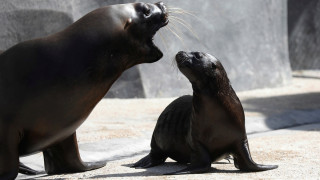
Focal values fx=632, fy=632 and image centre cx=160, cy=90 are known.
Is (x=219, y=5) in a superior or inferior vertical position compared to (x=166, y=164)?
superior

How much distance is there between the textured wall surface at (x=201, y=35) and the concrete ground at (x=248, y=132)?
1.97 feet

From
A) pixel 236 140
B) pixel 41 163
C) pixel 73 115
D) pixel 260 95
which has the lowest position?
pixel 260 95

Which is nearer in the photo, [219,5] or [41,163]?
[41,163]

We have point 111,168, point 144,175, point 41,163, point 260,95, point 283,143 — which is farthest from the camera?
point 260,95

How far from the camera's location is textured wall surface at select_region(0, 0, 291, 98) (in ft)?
33.7

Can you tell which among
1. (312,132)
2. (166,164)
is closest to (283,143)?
(312,132)

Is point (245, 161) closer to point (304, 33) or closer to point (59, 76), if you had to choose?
point (59, 76)

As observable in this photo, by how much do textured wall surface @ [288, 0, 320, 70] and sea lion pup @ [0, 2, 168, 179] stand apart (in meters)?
13.6

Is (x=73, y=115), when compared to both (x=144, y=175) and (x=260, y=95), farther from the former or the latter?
(x=260, y=95)

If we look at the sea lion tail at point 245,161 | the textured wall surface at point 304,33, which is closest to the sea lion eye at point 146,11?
the sea lion tail at point 245,161

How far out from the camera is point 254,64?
1306 cm

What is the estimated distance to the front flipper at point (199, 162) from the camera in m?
4.49

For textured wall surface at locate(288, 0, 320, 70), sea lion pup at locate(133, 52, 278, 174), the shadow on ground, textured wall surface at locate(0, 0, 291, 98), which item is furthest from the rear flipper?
textured wall surface at locate(288, 0, 320, 70)

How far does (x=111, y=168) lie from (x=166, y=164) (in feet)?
1.64
